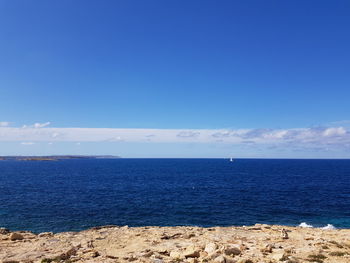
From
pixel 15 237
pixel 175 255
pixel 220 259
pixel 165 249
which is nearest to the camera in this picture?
pixel 220 259

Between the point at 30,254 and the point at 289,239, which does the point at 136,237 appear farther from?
→ the point at 289,239

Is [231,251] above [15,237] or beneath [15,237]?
above

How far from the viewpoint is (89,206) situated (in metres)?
56.5

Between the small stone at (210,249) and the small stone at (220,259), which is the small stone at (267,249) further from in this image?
the small stone at (220,259)

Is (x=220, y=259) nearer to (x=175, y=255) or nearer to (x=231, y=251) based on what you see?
(x=231, y=251)

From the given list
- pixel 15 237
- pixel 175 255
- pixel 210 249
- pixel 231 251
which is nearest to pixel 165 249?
pixel 175 255

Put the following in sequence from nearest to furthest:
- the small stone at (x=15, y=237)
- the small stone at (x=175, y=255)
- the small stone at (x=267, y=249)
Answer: the small stone at (x=175, y=255), the small stone at (x=267, y=249), the small stone at (x=15, y=237)

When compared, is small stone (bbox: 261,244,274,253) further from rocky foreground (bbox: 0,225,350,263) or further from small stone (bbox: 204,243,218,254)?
small stone (bbox: 204,243,218,254)

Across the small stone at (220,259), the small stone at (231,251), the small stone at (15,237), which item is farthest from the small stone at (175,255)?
the small stone at (15,237)

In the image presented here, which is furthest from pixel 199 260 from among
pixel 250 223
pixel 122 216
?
pixel 122 216

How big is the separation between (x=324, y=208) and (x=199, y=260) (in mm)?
55215

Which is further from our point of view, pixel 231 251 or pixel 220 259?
pixel 231 251

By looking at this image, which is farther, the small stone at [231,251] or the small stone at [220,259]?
the small stone at [231,251]

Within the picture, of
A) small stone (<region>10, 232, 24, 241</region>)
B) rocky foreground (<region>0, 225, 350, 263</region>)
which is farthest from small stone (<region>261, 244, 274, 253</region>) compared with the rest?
small stone (<region>10, 232, 24, 241</region>)
